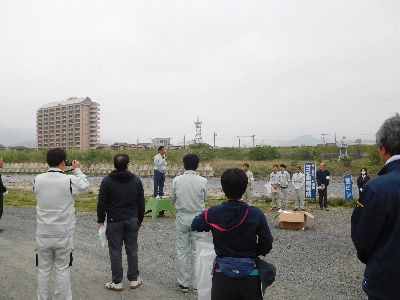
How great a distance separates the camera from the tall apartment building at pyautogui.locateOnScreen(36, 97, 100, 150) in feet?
288

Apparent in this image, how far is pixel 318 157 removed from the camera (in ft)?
173

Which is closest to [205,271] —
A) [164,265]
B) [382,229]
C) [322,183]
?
[382,229]

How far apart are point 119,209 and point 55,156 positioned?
1.17 m

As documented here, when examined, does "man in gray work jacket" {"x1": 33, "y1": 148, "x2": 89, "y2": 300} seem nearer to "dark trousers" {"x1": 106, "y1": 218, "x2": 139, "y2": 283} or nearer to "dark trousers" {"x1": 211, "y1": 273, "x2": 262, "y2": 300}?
"dark trousers" {"x1": 106, "y1": 218, "x2": 139, "y2": 283}

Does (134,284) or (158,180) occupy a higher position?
(158,180)

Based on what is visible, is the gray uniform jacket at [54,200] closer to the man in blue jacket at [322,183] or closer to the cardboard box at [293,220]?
Result: the cardboard box at [293,220]

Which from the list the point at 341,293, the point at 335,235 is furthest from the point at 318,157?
the point at 341,293

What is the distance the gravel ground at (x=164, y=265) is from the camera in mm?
5000

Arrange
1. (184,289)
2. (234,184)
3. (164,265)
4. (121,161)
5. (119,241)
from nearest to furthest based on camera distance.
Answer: (234,184) < (121,161) < (119,241) < (184,289) < (164,265)

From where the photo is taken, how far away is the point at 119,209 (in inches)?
186

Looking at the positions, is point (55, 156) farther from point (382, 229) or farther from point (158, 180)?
point (158, 180)

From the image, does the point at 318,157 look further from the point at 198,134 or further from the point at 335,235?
the point at 335,235

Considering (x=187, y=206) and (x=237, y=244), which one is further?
(x=187, y=206)

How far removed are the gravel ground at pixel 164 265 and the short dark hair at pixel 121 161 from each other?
5.44 feet
